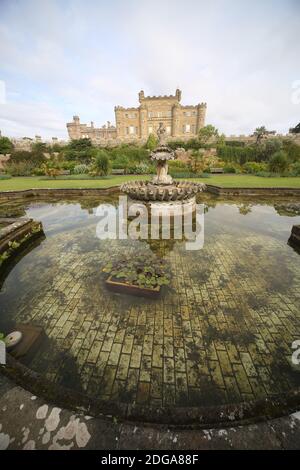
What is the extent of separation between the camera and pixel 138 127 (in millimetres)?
53406

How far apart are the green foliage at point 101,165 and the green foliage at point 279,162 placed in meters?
17.0

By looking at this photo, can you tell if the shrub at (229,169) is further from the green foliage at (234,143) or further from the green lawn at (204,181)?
the green foliage at (234,143)

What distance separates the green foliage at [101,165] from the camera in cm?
Answer: 1980

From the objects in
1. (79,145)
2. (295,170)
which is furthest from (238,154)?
(79,145)

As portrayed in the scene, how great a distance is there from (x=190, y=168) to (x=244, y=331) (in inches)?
832

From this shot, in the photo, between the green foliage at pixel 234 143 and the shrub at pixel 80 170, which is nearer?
the shrub at pixel 80 170

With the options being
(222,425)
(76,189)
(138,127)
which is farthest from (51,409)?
(138,127)

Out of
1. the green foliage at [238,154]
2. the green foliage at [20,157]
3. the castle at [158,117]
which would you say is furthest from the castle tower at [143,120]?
the green foliage at [20,157]

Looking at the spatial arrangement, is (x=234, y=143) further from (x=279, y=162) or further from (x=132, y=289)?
(x=132, y=289)

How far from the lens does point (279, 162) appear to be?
65.9 feet

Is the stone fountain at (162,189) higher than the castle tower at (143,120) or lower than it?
lower

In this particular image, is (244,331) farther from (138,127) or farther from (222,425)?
(138,127)

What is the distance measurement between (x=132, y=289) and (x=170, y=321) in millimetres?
961

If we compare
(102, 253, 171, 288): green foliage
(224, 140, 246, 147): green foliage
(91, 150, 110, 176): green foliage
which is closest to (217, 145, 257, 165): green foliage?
(224, 140, 246, 147): green foliage
